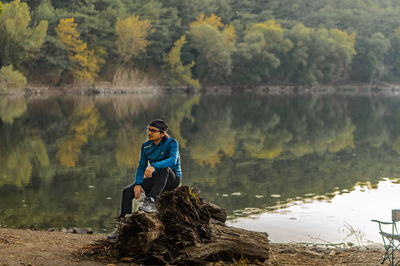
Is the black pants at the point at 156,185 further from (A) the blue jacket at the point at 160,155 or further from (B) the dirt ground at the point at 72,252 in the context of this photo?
(B) the dirt ground at the point at 72,252

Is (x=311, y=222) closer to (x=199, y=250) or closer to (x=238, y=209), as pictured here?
(x=238, y=209)

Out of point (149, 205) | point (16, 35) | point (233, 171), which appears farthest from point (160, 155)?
point (16, 35)

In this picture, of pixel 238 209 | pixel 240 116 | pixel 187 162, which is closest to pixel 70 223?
pixel 238 209

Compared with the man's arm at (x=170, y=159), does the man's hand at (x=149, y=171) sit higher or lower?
lower

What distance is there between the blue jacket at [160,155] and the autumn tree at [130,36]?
219ft

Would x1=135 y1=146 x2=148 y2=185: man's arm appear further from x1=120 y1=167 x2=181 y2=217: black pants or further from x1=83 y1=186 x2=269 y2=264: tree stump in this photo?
x1=83 y1=186 x2=269 y2=264: tree stump

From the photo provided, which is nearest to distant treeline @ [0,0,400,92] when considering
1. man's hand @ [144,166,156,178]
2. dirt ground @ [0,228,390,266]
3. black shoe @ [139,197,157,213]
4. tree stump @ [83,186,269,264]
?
dirt ground @ [0,228,390,266]

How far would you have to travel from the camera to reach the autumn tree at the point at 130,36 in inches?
2837

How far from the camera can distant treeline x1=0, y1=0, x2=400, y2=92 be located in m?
63.8

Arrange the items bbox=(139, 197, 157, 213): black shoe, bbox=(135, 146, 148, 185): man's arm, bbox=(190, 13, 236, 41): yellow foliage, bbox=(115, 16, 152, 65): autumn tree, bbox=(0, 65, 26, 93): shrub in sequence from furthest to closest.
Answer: bbox=(190, 13, 236, 41): yellow foliage
bbox=(115, 16, 152, 65): autumn tree
bbox=(0, 65, 26, 93): shrub
bbox=(135, 146, 148, 185): man's arm
bbox=(139, 197, 157, 213): black shoe

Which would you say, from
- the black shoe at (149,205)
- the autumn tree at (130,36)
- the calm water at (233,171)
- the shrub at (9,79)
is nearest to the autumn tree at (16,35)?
the shrub at (9,79)

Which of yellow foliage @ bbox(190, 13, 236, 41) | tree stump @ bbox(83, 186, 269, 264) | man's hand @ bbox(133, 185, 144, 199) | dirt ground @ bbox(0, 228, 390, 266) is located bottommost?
dirt ground @ bbox(0, 228, 390, 266)

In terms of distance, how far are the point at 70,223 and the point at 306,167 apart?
947cm

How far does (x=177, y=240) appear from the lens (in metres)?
5.98
